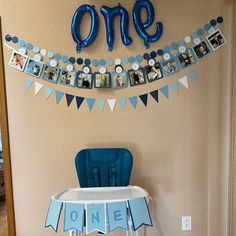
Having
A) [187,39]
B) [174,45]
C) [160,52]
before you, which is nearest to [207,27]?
[187,39]

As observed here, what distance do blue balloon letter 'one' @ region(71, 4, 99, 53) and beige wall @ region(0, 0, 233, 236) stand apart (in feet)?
0.18

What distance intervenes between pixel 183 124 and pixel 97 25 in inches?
39.0

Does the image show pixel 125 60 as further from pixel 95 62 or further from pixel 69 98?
pixel 69 98

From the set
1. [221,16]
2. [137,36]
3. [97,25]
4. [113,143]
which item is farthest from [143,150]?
[221,16]

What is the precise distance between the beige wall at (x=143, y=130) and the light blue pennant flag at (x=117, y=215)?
61cm

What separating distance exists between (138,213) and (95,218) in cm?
24

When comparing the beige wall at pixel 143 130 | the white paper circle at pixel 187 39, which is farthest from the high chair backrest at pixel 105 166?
Result: the white paper circle at pixel 187 39

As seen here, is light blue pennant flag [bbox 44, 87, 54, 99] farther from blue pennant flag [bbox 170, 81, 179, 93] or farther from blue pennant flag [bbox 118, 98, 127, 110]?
blue pennant flag [bbox 170, 81, 179, 93]

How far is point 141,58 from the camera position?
1.82 meters

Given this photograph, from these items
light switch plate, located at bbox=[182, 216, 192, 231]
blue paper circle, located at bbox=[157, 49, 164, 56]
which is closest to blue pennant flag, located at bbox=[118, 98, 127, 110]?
blue paper circle, located at bbox=[157, 49, 164, 56]

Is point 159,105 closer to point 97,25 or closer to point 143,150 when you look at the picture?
point 143,150

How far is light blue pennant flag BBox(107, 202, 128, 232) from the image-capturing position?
1.27m

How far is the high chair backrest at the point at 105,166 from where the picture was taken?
1694mm

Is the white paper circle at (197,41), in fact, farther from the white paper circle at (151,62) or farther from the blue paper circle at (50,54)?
the blue paper circle at (50,54)
